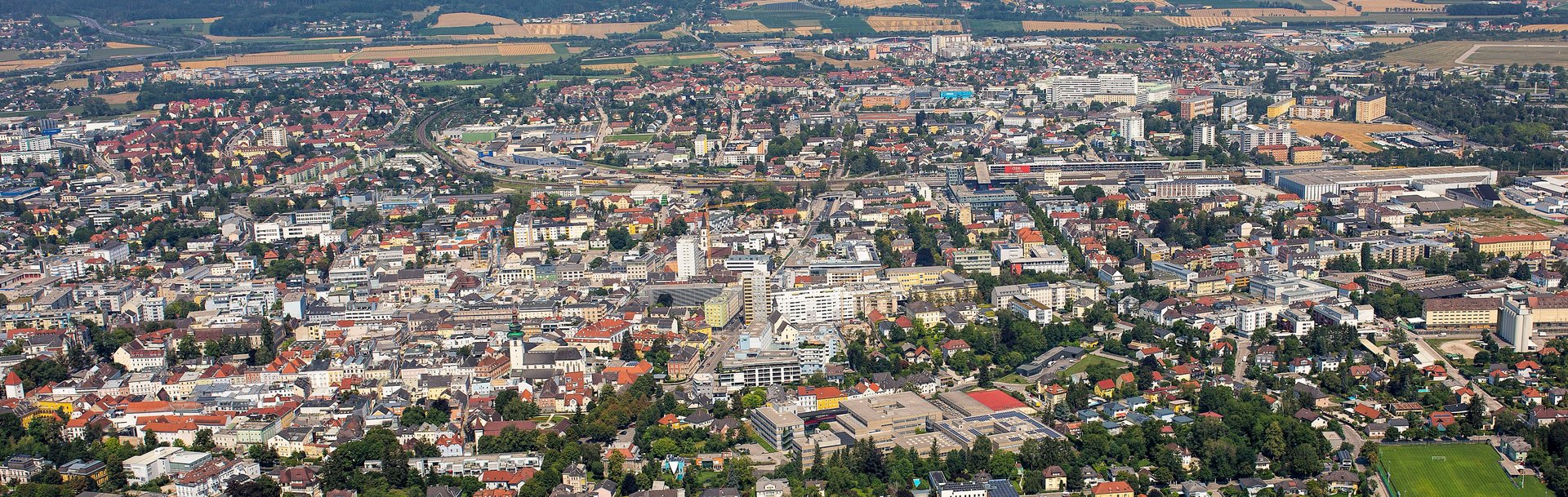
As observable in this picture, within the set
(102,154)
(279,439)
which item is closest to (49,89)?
(102,154)

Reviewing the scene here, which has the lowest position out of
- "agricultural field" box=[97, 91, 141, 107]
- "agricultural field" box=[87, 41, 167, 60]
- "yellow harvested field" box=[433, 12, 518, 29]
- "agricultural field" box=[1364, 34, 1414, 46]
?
"agricultural field" box=[97, 91, 141, 107]

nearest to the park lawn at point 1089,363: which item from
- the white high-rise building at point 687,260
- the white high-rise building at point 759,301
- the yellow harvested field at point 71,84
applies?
the white high-rise building at point 759,301

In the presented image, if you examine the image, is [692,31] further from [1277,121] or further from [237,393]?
[237,393]

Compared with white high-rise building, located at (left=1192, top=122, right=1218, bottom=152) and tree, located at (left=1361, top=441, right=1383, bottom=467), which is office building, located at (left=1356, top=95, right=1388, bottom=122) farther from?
tree, located at (left=1361, top=441, right=1383, bottom=467)

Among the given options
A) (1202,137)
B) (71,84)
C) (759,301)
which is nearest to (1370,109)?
(1202,137)

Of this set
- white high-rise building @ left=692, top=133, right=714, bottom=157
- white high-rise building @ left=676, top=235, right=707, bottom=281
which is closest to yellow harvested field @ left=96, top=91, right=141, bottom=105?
white high-rise building @ left=692, top=133, right=714, bottom=157
